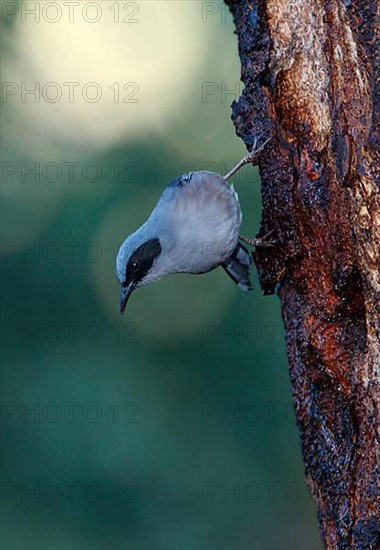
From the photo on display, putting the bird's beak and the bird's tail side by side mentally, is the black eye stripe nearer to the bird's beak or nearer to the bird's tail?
the bird's beak

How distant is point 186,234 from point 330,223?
167cm

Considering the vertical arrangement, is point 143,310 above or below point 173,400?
above

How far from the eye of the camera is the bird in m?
4.99

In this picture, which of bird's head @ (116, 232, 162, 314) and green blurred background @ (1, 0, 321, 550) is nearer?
bird's head @ (116, 232, 162, 314)

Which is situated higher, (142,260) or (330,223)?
(330,223)

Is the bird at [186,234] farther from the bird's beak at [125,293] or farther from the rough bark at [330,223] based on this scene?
the rough bark at [330,223]

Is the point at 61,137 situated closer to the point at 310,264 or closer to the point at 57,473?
the point at 57,473

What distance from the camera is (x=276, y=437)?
9.03m

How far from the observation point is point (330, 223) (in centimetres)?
351

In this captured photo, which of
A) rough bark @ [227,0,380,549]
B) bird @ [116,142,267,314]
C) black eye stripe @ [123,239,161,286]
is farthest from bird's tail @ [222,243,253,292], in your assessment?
rough bark @ [227,0,380,549]

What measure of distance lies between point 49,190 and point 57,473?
2583 mm

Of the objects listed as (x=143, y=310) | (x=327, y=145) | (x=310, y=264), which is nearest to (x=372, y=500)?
(x=310, y=264)

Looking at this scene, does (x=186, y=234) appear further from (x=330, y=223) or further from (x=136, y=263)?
(x=330, y=223)

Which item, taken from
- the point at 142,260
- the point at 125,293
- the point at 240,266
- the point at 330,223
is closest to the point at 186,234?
the point at 142,260
